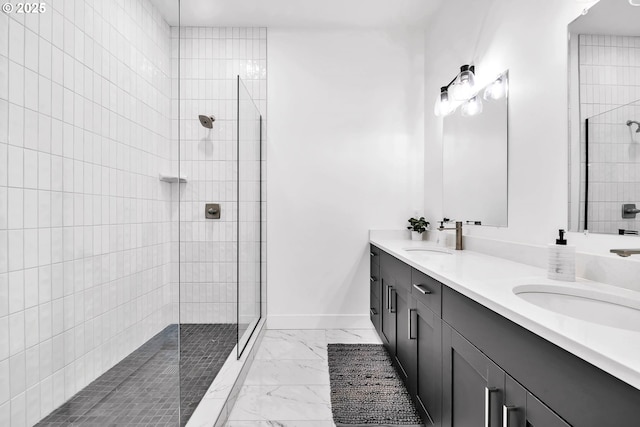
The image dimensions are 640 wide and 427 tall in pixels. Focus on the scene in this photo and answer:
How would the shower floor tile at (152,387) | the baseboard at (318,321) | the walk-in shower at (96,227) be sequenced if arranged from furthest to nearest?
the baseboard at (318,321), the shower floor tile at (152,387), the walk-in shower at (96,227)

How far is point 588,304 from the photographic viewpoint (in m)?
0.95

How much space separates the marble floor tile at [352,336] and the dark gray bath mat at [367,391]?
178mm

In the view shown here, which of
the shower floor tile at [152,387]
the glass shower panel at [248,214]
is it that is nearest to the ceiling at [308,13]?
the glass shower panel at [248,214]

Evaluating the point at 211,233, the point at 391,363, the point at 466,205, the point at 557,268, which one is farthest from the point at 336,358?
the point at 557,268

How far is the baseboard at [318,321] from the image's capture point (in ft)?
9.31

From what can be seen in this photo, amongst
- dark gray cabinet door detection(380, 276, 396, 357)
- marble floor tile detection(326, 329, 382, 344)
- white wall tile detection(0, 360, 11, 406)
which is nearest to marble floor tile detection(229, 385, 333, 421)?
dark gray cabinet door detection(380, 276, 396, 357)

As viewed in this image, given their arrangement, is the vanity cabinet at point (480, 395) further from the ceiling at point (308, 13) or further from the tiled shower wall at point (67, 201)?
the ceiling at point (308, 13)

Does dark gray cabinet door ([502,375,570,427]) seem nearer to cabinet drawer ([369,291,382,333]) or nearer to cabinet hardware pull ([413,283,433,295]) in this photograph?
cabinet hardware pull ([413,283,433,295])

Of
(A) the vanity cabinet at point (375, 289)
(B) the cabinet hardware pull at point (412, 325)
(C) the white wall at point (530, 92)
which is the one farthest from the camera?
(A) the vanity cabinet at point (375, 289)

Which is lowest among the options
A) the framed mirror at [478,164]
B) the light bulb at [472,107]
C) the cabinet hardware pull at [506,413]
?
the cabinet hardware pull at [506,413]

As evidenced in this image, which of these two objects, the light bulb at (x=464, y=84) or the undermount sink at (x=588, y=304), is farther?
the light bulb at (x=464, y=84)

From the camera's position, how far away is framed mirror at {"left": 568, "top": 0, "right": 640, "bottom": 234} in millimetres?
1026

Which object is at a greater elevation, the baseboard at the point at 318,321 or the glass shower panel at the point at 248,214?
the glass shower panel at the point at 248,214

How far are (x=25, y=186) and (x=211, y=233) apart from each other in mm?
1314
